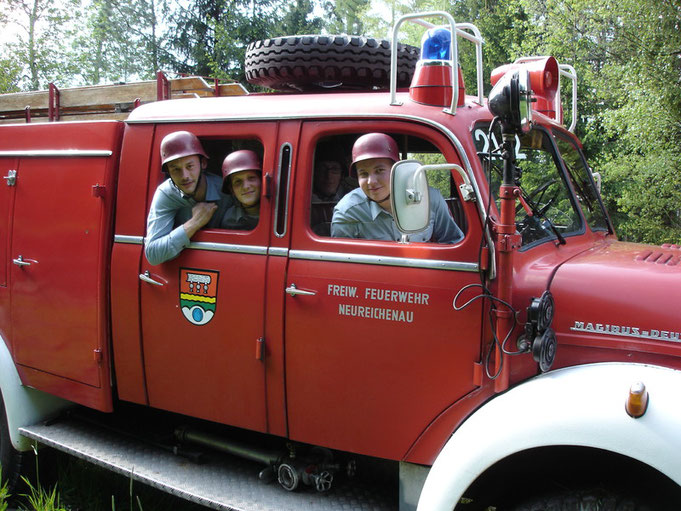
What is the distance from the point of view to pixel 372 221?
2.88m

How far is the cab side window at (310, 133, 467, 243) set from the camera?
9.26 feet

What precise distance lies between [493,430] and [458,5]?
1992cm

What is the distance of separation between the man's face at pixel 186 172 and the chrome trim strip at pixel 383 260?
69 centimetres

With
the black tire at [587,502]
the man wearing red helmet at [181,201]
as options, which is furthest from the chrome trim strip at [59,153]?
the black tire at [587,502]

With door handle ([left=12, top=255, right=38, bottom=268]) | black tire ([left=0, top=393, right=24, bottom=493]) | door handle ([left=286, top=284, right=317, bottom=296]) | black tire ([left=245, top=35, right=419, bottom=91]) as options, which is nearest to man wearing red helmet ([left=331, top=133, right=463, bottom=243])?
door handle ([left=286, top=284, right=317, bottom=296])

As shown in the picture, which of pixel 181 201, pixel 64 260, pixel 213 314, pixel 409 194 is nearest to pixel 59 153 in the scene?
pixel 64 260

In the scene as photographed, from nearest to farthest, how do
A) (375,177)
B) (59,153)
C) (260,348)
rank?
(375,177)
(260,348)
(59,153)

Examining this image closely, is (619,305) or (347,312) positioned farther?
(347,312)

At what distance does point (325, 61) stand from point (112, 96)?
1.66 m

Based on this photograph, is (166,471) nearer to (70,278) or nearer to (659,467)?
(70,278)

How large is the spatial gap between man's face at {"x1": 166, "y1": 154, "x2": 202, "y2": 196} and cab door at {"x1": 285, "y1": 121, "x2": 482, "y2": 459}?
0.62 m

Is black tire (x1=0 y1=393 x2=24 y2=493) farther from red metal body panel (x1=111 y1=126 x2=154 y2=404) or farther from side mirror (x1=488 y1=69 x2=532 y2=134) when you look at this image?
side mirror (x1=488 y1=69 x2=532 y2=134)

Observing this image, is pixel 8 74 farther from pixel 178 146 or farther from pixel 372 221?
pixel 372 221

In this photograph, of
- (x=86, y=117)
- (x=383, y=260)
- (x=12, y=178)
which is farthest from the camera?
Answer: (x=86, y=117)
